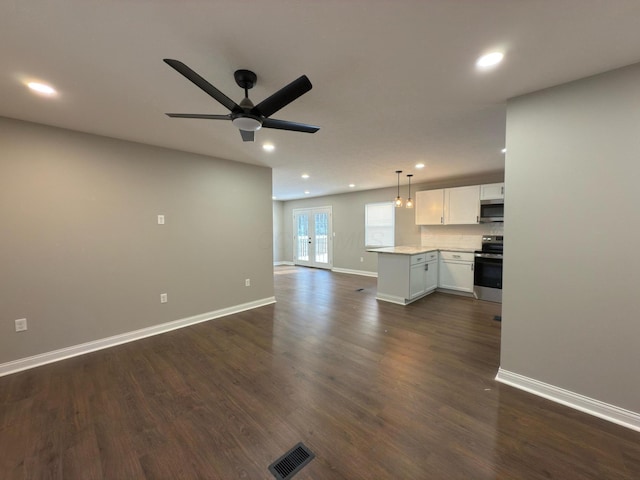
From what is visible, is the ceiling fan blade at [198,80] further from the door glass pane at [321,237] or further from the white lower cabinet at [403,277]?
the door glass pane at [321,237]

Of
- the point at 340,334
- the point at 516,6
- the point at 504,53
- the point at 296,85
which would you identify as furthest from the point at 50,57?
the point at 340,334

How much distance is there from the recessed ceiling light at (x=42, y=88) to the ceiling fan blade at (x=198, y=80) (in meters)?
1.38

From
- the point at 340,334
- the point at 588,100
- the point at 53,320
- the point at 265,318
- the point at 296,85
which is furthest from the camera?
the point at 265,318

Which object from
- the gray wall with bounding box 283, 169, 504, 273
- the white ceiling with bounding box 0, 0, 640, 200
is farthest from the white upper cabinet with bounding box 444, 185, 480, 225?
the white ceiling with bounding box 0, 0, 640, 200

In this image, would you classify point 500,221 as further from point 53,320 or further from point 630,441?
point 53,320

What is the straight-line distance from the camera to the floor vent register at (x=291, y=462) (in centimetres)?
141

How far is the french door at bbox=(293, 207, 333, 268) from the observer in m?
8.34

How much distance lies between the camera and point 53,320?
2715mm

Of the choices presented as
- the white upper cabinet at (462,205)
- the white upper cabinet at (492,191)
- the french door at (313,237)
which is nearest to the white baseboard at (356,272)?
the french door at (313,237)

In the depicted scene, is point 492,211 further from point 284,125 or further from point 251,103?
point 251,103

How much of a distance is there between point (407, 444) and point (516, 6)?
2.56m

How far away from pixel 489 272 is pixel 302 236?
593 centimetres

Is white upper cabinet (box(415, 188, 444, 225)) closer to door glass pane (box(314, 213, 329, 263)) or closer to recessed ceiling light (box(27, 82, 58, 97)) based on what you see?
door glass pane (box(314, 213, 329, 263))

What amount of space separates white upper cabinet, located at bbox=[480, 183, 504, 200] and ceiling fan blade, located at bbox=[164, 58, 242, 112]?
4.97m
